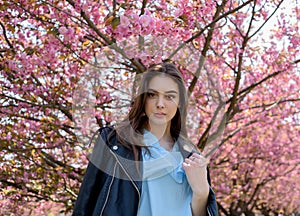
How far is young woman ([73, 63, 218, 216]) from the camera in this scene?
1568 millimetres

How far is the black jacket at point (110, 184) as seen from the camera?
61.4 inches

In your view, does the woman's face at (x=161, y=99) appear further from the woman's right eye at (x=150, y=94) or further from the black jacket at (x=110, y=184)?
the black jacket at (x=110, y=184)

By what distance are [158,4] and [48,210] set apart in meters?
3.66

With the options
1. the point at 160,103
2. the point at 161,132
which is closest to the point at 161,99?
the point at 160,103

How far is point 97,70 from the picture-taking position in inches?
78.0

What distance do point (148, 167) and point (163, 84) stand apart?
0.88ft

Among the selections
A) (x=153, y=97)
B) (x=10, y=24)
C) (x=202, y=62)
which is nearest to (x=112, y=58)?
(x=202, y=62)

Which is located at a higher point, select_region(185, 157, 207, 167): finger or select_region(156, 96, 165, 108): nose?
select_region(156, 96, 165, 108): nose

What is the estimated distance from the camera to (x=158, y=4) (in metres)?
3.54

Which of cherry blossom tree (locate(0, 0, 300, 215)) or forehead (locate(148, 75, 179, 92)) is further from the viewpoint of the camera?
cherry blossom tree (locate(0, 0, 300, 215))

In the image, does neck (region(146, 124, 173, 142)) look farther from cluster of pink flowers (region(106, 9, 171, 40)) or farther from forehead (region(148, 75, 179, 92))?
cluster of pink flowers (region(106, 9, 171, 40))

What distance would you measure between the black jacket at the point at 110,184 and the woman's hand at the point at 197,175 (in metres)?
0.16

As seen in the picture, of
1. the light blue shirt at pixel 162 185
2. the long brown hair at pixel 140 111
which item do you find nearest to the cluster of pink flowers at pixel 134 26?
the long brown hair at pixel 140 111

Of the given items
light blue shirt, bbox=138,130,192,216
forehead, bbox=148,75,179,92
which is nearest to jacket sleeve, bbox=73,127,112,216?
light blue shirt, bbox=138,130,192,216
